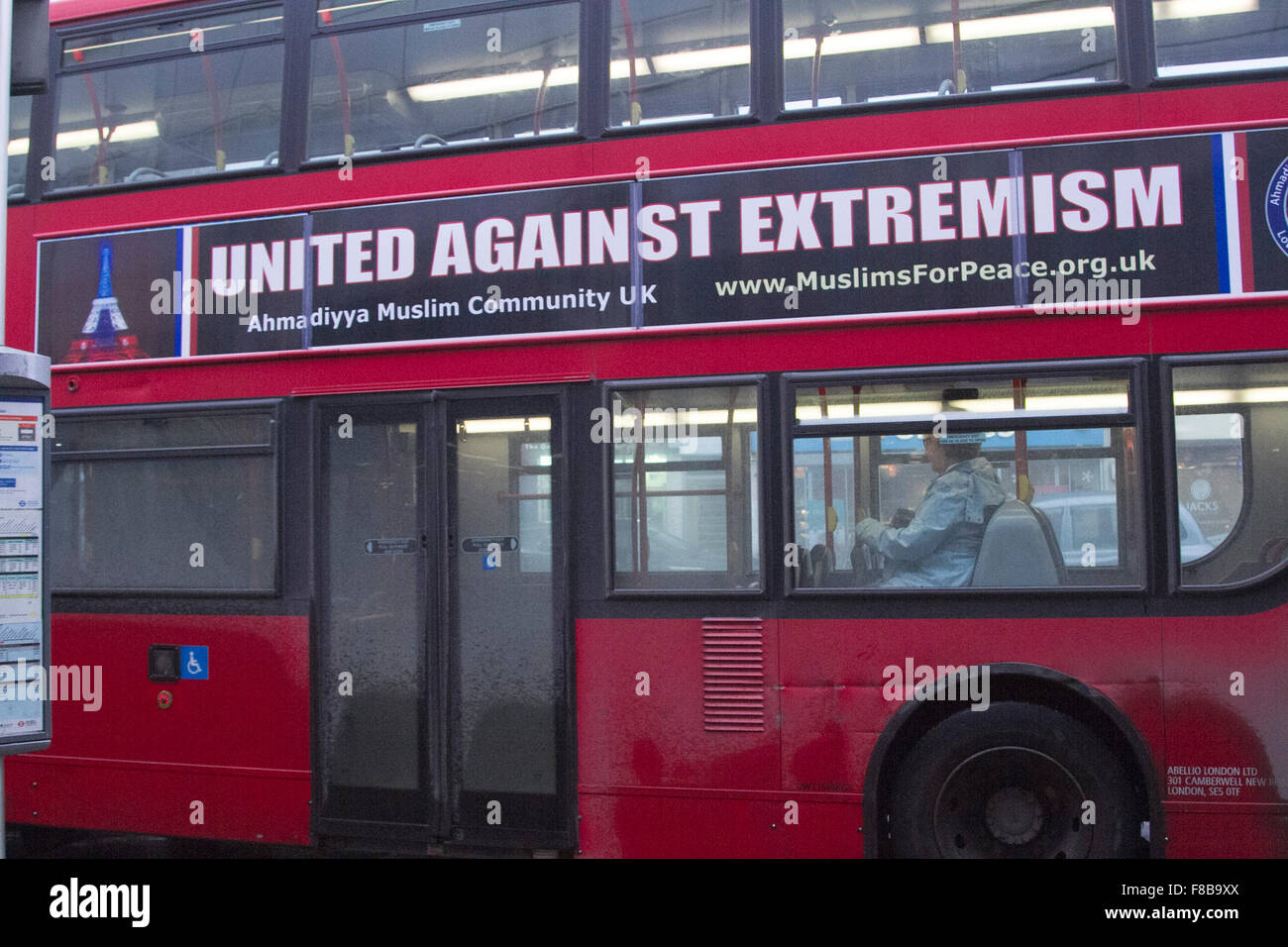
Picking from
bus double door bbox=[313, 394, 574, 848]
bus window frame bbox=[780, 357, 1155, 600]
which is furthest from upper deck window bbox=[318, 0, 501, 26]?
bus window frame bbox=[780, 357, 1155, 600]

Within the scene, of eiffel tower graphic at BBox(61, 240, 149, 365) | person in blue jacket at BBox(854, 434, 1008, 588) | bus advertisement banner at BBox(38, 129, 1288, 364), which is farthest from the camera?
eiffel tower graphic at BBox(61, 240, 149, 365)

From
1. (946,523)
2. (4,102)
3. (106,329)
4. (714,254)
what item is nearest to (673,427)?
(714,254)

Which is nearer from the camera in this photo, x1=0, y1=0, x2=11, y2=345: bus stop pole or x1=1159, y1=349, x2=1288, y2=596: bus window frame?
x1=0, y1=0, x2=11, y2=345: bus stop pole

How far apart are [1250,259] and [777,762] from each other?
9.79 feet

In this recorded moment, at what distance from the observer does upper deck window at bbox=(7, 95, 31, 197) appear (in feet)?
19.0

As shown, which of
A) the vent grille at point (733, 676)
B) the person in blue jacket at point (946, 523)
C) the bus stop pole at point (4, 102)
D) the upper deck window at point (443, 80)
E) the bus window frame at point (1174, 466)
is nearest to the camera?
the bus stop pole at point (4, 102)

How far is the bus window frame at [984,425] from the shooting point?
4309 millimetres

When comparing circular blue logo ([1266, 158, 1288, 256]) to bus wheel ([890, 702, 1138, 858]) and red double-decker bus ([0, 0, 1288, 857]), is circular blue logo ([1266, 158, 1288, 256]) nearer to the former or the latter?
red double-decker bus ([0, 0, 1288, 857])

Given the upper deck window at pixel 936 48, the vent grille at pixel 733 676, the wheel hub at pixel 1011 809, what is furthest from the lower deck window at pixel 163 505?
the wheel hub at pixel 1011 809

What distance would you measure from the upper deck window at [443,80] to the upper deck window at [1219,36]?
2677 millimetres

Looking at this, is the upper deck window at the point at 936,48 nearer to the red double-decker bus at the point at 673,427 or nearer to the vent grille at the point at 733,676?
the red double-decker bus at the point at 673,427

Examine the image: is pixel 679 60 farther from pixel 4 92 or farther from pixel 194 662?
pixel 194 662

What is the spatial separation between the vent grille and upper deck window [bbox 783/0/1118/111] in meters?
2.46
